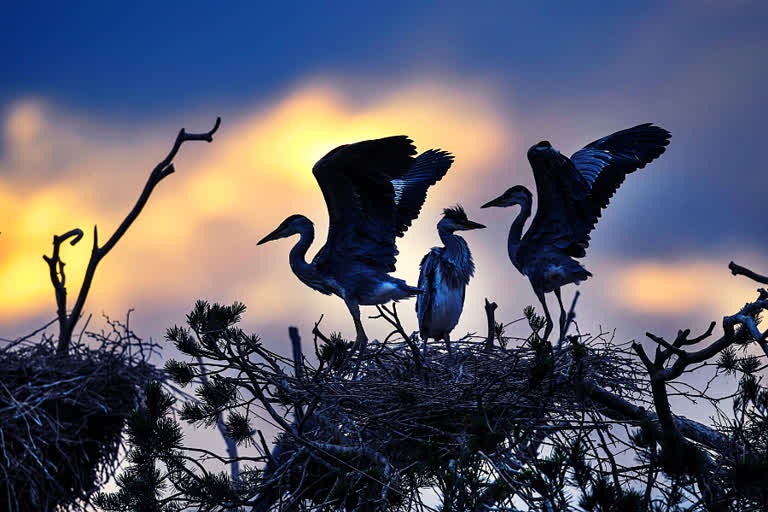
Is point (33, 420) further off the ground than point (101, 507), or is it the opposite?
point (101, 507)

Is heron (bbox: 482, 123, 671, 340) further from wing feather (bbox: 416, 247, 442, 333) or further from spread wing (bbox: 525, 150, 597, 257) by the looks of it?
wing feather (bbox: 416, 247, 442, 333)

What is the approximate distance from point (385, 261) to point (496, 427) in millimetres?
2932

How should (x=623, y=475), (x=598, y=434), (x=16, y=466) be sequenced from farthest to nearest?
(x=598, y=434) → (x=623, y=475) → (x=16, y=466)

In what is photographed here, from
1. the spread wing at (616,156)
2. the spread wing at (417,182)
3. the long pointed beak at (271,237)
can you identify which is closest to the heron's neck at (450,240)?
→ the spread wing at (417,182)

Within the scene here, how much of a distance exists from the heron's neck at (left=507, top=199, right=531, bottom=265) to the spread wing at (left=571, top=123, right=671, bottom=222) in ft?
1.93

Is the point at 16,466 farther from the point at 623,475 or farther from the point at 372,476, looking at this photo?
the point at 623,475

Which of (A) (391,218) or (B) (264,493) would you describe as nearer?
(B) (264,493)

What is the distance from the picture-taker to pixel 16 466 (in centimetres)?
296

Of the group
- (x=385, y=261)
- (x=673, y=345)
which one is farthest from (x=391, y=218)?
(x=673, y=345)

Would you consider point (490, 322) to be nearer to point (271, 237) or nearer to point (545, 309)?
point (545, 309)

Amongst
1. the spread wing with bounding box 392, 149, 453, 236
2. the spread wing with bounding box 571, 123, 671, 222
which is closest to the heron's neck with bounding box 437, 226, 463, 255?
the spread wing with bounding box 392, 149, 453, 236

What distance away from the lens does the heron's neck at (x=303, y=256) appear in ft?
23.5

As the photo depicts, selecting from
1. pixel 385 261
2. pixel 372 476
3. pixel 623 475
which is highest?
pixel 385 261

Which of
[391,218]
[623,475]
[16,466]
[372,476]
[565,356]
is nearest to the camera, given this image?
[16,466]
